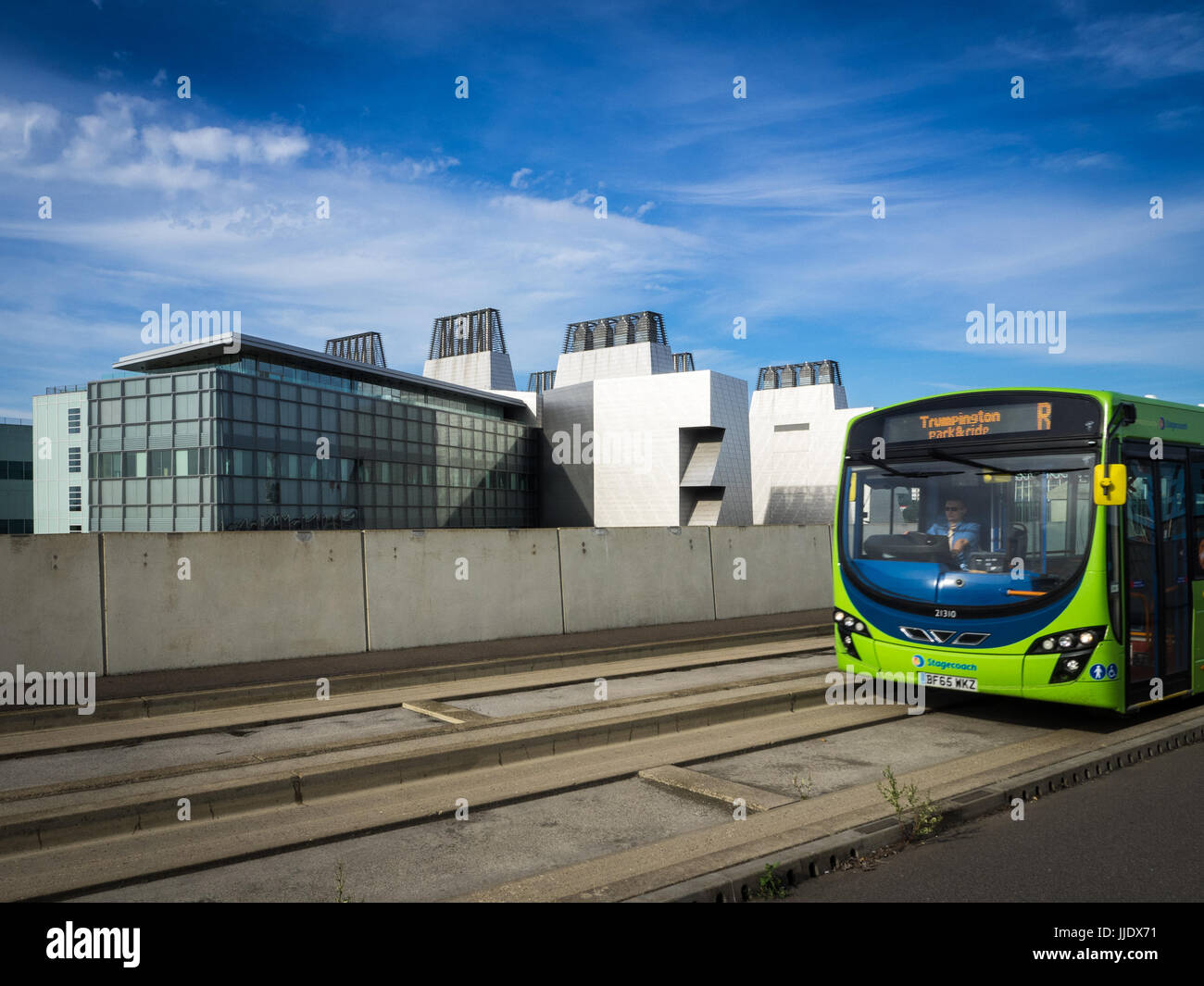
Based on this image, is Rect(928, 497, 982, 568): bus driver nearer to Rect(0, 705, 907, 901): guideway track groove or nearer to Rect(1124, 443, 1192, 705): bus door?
Rect(1124, 443, 1192, 705): bus door

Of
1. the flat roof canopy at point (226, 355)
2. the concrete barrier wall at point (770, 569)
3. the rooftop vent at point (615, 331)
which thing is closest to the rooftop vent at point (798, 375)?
the rooftop vent at point (615, 331)

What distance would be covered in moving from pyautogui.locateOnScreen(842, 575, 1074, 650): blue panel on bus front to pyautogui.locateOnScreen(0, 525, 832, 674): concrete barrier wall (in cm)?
631

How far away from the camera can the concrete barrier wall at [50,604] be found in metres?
10.1

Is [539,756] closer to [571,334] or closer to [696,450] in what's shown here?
[696,450]

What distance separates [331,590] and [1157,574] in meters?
9.20

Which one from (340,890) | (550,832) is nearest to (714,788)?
(550,832)

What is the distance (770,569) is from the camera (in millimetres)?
18016

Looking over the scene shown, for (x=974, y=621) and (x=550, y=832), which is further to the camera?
(x=974, y=621)

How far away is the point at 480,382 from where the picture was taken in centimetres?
8912

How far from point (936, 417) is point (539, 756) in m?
4.81

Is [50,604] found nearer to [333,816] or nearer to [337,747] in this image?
[337,747]

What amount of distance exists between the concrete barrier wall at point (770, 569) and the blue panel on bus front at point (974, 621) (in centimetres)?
800

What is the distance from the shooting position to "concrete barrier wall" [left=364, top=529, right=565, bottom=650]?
12828mm
